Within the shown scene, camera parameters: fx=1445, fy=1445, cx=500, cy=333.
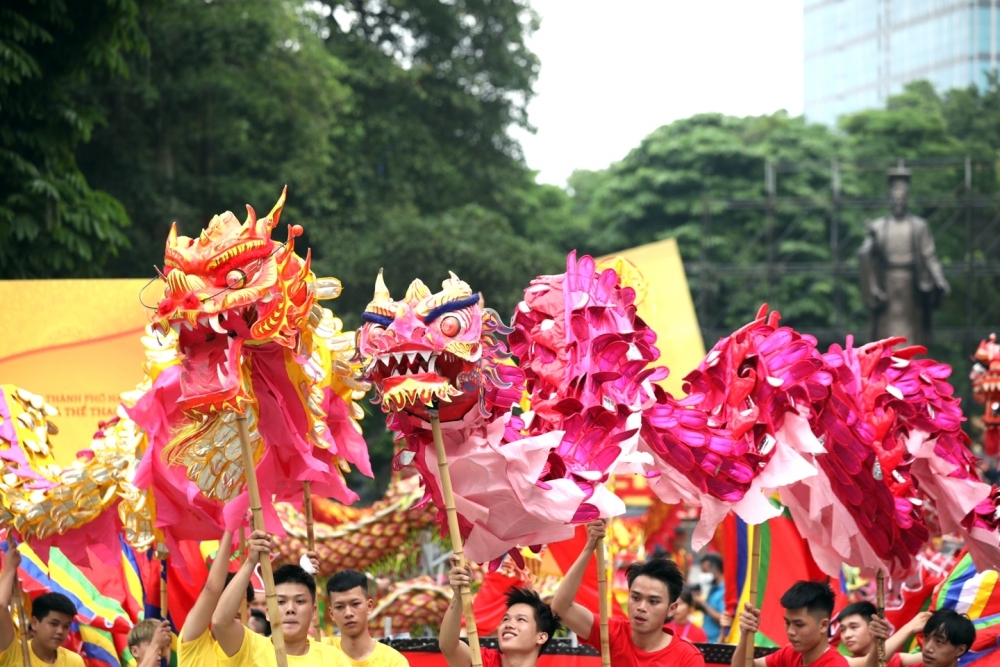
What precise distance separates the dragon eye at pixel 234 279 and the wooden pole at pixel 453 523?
2.02 ft

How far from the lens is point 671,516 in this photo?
11188 mm

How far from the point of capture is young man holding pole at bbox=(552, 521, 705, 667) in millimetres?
4527

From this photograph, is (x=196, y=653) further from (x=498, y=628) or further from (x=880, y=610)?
(x=880, y=610)

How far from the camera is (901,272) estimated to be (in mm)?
18562

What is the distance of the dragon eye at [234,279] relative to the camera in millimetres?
3812

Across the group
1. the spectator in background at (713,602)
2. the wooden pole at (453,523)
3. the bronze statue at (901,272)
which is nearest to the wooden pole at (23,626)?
the wooden pole at (453,523)

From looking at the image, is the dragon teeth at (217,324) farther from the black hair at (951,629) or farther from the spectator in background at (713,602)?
the spectator in background at (713,602)

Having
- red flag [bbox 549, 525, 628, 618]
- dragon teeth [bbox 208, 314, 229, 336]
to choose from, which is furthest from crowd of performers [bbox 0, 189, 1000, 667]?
red flag [bbox 549, 525, 628, 618]

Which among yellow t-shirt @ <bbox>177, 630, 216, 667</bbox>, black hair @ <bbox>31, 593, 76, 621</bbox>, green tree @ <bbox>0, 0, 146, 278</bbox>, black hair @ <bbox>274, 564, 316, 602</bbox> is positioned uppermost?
green tree @ <bbox>0, 0, 146, 278</bbox>

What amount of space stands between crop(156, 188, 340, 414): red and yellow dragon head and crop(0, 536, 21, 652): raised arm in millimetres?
1640

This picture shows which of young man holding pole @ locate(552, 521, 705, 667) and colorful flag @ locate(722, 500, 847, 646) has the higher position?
young man holding pole @ locate(552, 521, 705, 667)

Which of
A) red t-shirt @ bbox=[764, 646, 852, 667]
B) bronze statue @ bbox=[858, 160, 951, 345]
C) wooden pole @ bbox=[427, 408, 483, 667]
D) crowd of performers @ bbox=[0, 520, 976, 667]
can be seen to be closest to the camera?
wooden pole @ bbox=[427, 408, 483, 667]

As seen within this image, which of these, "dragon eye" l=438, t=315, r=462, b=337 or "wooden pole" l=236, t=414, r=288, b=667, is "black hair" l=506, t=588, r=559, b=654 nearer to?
"wooden pole" l=236, t=414, r=288, b=667

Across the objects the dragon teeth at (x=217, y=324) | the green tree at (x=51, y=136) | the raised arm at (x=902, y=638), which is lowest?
the raised arm at (x=902, y=638)
